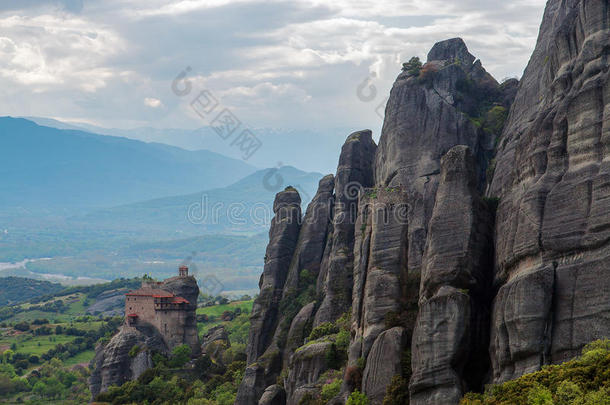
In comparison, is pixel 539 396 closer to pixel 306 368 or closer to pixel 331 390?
pixel 331 390

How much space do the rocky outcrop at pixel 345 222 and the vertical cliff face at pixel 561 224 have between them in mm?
22617

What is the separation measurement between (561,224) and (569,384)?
8076 mm

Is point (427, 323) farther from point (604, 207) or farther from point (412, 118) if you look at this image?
point (412, 118)

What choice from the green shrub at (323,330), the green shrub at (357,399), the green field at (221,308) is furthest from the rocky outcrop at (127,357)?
the green field at (221,308)

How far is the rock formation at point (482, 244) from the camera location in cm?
3378

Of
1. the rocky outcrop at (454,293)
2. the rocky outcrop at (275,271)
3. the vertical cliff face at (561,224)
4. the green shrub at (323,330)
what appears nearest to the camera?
the vertical cliff face at (561,224)

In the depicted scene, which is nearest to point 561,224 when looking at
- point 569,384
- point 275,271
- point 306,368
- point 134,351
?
point 569,384

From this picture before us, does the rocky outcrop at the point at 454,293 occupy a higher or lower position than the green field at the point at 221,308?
higher

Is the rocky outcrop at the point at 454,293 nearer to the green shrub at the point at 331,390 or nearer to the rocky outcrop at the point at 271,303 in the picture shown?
the green shrub at the point at 331,390

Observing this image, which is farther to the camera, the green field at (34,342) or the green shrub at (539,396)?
the green field at (34,342)

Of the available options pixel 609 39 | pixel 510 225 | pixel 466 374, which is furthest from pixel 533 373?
pixel 609 39

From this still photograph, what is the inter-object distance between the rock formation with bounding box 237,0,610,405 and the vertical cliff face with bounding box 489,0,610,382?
6 centimetres

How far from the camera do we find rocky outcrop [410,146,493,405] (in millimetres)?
36812

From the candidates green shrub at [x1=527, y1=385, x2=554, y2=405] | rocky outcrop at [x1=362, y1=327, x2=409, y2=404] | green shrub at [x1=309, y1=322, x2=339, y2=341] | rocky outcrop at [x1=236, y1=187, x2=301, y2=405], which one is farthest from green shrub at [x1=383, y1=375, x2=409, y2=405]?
rocky outcrop at [x1=236, y1=187, x2=301, y2=405]
